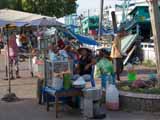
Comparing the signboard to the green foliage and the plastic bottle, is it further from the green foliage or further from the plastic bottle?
the green foliage

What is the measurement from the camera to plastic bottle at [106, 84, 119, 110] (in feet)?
32.5

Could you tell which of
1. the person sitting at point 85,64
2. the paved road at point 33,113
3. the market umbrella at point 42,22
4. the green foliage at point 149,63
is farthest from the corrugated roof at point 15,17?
the green foliage at point 149,63

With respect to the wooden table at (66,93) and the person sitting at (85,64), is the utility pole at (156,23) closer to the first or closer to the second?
the person sitting at (85,64)

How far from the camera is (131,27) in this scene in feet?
91.5

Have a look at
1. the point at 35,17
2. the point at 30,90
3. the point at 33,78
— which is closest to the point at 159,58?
the point at 35,17

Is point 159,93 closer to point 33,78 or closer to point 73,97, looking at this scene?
point 73,97

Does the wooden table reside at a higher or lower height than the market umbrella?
lower

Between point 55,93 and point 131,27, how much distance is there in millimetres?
19069

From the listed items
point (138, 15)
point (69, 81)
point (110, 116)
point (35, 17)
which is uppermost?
point (138, 15)

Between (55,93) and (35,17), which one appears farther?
(35,17)

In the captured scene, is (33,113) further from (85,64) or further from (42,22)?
(42,22)

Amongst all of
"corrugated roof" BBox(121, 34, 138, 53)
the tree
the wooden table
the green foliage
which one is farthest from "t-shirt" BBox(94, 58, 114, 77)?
the tree

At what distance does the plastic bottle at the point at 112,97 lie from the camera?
9914mm

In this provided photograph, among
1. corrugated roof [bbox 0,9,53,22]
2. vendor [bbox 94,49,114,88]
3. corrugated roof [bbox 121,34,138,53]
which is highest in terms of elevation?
corrugated roof [bbox 0,9,53,22]
